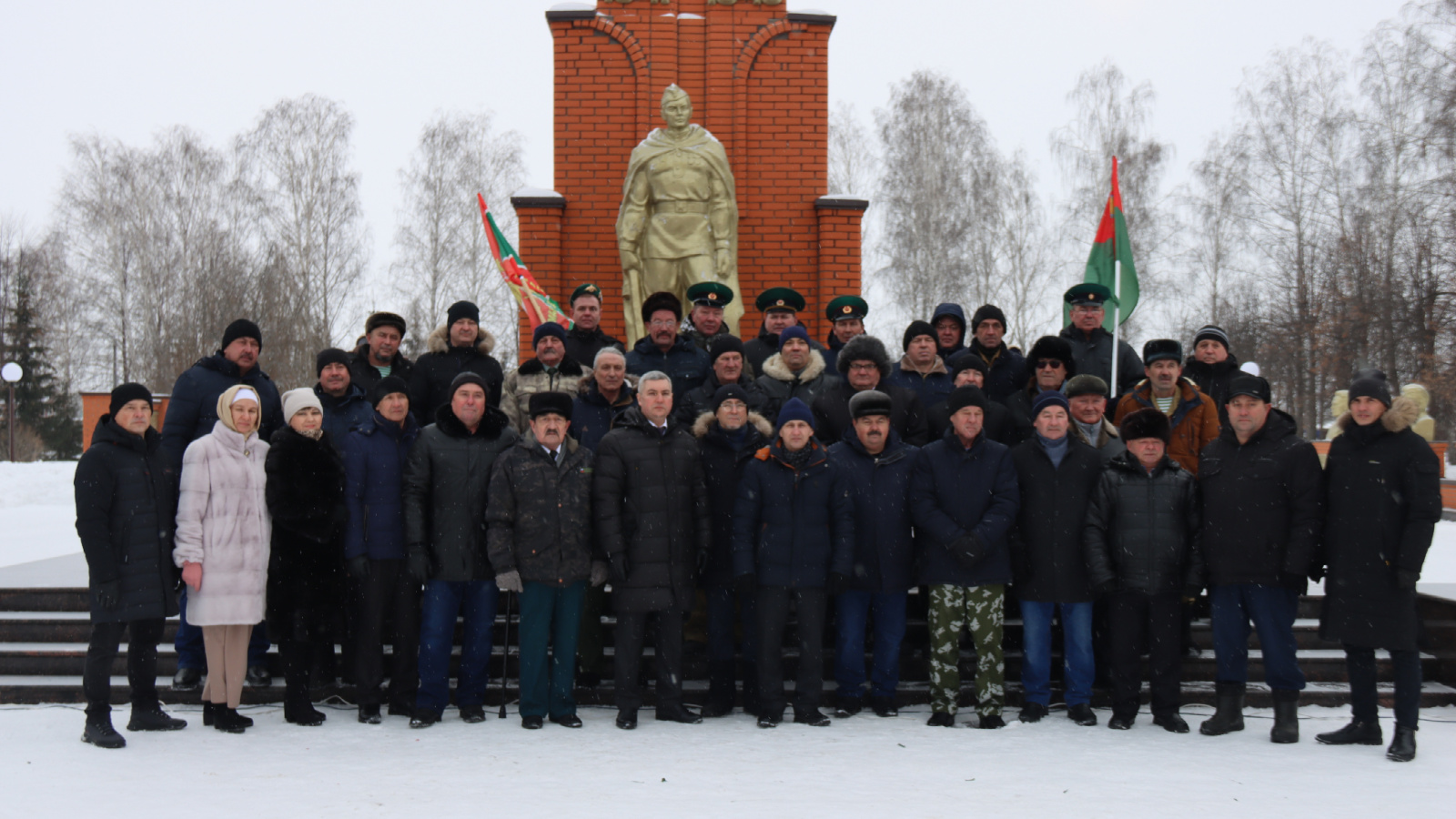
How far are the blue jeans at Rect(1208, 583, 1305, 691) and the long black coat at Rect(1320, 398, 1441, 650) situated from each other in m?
0.19

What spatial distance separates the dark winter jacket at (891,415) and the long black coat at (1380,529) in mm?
2142

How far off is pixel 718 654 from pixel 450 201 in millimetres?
22057

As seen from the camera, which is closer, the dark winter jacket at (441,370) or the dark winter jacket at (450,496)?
the dark winter jacket at (450,496)

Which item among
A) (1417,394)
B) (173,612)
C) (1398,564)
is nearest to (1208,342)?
(1417,394)

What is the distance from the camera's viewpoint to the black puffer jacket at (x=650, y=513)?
17.3ft

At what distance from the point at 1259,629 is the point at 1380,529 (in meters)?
0.76

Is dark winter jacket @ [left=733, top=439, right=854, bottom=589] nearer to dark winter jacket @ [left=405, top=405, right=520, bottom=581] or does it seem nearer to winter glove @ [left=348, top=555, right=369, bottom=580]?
dark winter jacket @ [left=405, top=405, right=520, bottom=581]

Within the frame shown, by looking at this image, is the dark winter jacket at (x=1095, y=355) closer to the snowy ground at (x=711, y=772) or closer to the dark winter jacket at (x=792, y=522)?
the dark winter jacket at (x=792, y=522)

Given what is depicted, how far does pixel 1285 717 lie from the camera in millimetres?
5082

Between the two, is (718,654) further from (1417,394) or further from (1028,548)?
(1417,394)

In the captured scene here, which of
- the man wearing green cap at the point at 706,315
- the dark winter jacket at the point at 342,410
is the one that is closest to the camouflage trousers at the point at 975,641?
the man wearing green cap at the point at 706,315

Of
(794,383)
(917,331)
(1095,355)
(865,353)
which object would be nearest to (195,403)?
(794,383)

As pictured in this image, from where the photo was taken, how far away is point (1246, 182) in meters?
26.7

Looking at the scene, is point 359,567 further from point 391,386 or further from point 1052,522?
point 1052,522
